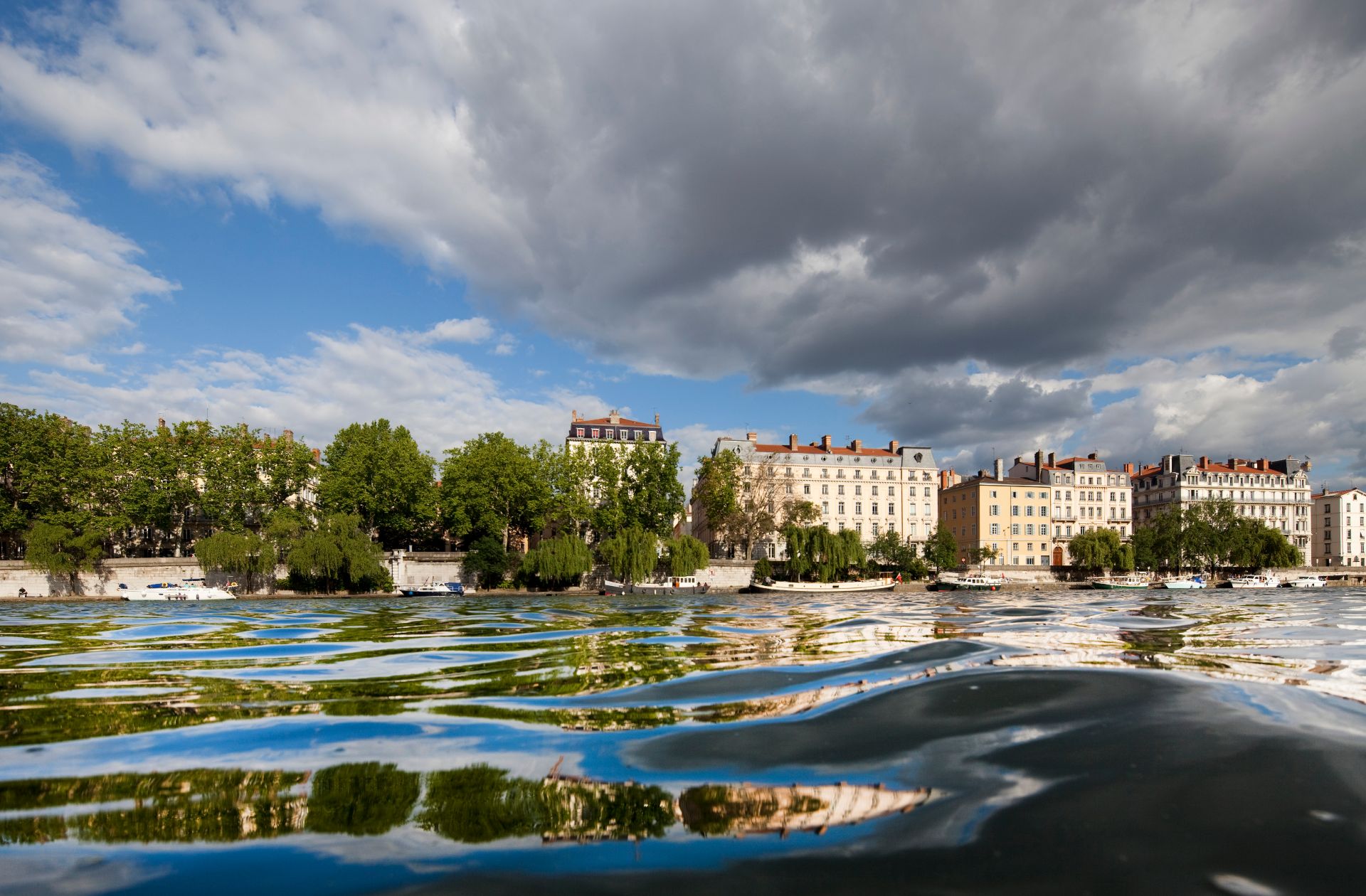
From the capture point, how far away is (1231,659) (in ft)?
24.0

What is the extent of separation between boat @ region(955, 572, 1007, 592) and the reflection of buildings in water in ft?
212

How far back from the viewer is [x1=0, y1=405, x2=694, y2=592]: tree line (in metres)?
54.1

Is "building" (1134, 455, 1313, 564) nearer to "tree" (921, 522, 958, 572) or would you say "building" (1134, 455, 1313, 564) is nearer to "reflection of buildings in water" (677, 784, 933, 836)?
"tree" (921, 522, 958, 572)

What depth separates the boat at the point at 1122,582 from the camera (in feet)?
225

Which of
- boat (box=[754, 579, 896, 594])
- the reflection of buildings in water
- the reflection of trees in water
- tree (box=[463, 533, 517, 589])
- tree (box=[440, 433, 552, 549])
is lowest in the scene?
boat (box=[754, 579, 896, 594])

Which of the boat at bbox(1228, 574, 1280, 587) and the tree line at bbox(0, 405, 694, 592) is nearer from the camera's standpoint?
the tree line at bbox(0, 405, 694, 592)

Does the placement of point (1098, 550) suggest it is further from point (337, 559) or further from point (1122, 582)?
point (337, 559)

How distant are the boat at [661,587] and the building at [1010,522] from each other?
4691 cm

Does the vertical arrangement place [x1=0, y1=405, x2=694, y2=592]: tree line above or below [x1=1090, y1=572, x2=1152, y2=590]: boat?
above

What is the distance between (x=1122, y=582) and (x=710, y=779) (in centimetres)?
8047

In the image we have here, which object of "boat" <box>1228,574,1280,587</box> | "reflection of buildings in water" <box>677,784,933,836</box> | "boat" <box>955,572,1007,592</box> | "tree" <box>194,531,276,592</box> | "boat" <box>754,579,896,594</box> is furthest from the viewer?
"boat" <box>1228,574,1280,587</box>

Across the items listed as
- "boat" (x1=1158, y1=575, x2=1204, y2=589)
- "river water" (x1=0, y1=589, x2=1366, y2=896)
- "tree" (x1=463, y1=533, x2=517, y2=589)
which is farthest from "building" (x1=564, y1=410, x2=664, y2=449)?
"river water" (x1=0, y1=589, x2=1366, y2=896)

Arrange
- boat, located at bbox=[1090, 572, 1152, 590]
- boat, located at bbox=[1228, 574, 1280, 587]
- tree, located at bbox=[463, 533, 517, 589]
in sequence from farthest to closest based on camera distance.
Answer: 1. boat, located at bbox=[1228, 574, 1280, 587]
2. boat, located at bbox=[1090, 572, 1152, 590]
3. tree, located at bbox=[463, 533, 517, 589]

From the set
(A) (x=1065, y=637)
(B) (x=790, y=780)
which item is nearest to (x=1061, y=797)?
(B) (x=790, y=780)
